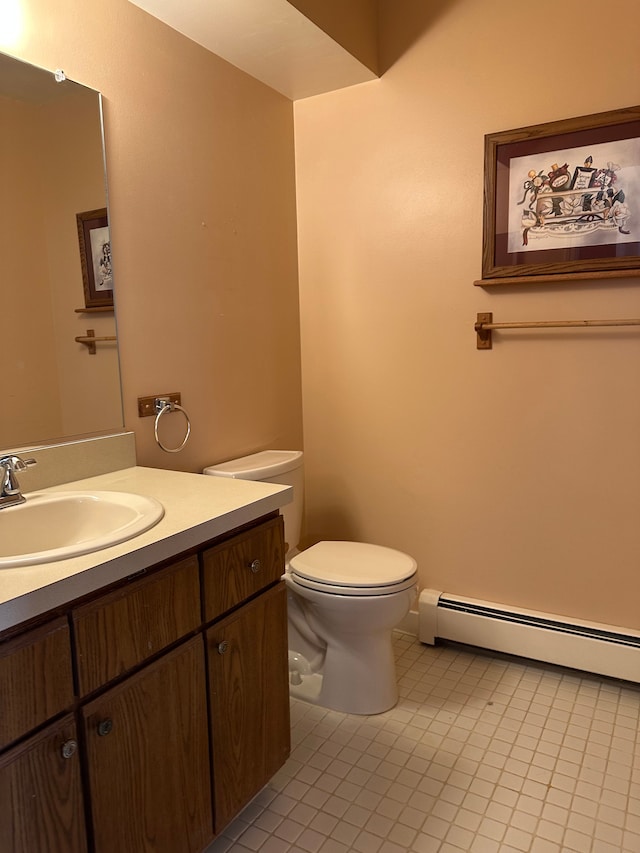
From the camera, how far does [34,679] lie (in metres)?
0.92

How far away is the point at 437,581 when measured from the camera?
94.2 inches

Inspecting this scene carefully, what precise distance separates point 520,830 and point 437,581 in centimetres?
99

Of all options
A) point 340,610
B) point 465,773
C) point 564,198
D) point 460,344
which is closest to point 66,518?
point 340,610

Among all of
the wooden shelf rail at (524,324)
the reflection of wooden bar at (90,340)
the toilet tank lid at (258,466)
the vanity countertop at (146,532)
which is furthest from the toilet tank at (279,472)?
the wooden shelf rail at (524,324)

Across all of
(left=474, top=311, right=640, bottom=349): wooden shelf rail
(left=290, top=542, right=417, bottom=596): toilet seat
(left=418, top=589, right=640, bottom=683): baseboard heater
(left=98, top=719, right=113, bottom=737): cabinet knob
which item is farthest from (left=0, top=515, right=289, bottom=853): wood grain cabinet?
(left=474, top=311, right=640, bottom=349): wooden shelf rail

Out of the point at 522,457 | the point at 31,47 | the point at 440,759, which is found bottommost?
the point at 440,759

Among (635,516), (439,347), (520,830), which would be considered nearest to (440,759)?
(520,830)

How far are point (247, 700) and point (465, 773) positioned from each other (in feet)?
2.32

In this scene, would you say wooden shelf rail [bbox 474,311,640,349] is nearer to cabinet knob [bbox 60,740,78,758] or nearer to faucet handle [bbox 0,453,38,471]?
faucet handle [bbox 0,453,38,471]

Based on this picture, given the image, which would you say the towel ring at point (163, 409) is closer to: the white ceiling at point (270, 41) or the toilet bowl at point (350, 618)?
the toilet bowl at point (350, 618)

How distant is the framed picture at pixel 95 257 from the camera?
5.23 feet

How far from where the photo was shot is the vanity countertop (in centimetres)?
91

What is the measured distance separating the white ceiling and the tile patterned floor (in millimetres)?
2149

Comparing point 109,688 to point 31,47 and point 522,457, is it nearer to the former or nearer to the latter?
point 31,47
